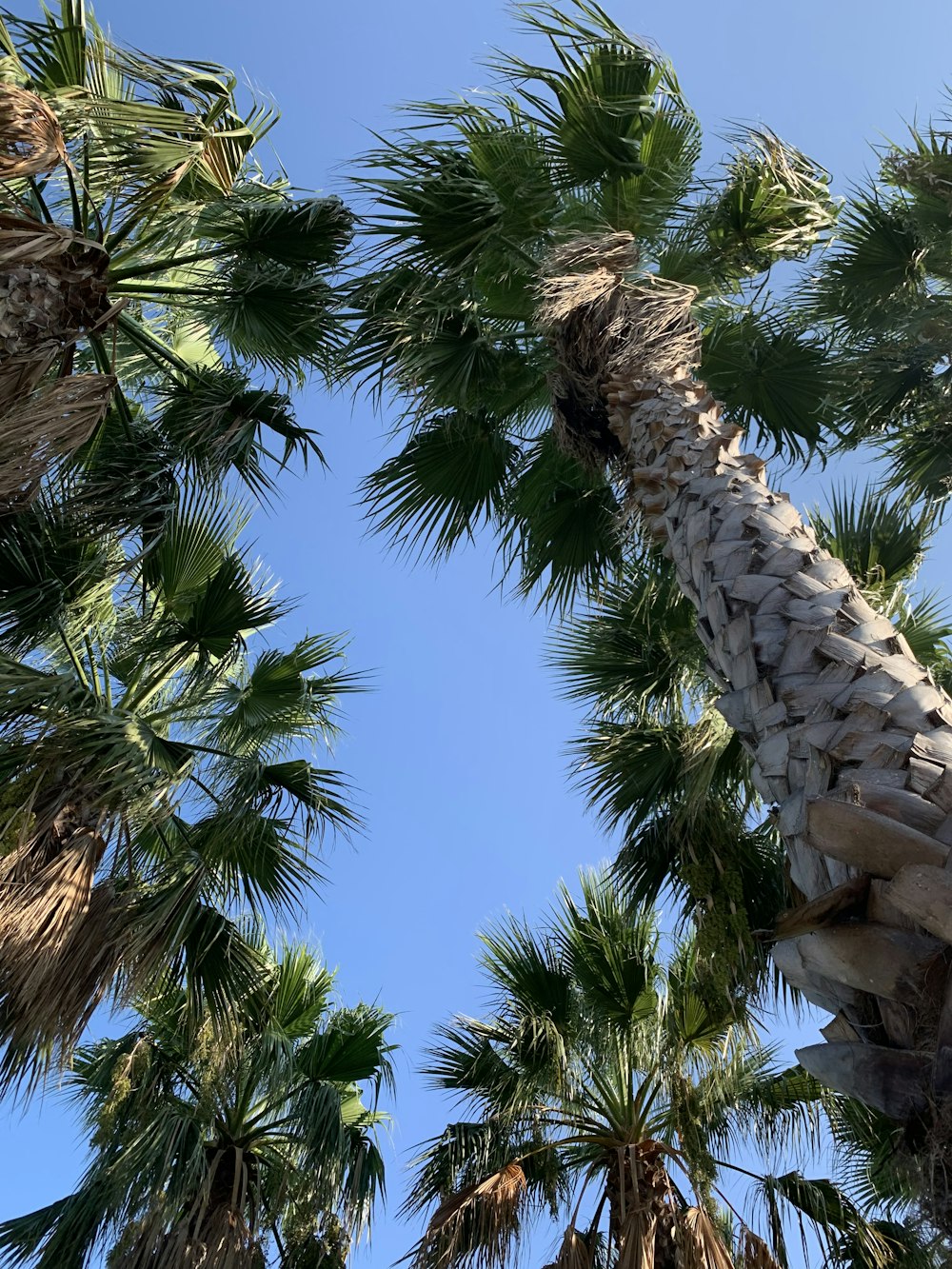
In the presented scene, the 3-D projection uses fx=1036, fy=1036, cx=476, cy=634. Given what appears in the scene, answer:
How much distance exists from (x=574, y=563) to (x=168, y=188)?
331cm

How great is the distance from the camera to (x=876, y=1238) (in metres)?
5.88

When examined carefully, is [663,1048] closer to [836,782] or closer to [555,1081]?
[555,1081]

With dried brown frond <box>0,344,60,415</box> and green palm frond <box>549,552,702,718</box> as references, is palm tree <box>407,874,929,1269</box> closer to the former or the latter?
green palm frond <box>549,552,702,718</box>

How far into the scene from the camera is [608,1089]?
6293mm

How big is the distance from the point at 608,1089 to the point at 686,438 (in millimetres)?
4304

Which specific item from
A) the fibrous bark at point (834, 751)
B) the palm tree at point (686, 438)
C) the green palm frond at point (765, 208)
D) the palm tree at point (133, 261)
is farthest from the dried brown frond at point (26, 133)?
the green palm frond at point (765, 208)

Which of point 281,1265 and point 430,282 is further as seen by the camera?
point 281,1265

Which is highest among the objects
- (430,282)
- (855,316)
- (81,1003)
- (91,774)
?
(855,316)

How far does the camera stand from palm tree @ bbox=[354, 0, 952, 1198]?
6.06ft

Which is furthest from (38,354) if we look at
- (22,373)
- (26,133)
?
(26,133)

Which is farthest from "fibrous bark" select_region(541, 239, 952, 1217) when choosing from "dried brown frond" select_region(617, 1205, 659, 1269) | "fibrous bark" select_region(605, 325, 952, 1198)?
"dried brown frond" select_region(617, 1205, 659, 1269)

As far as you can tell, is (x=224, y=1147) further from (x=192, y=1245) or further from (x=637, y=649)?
(x=637, y=649)

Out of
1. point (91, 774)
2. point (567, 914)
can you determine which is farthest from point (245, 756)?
point (567, 914)

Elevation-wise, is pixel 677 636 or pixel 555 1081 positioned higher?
pixel 677 636
